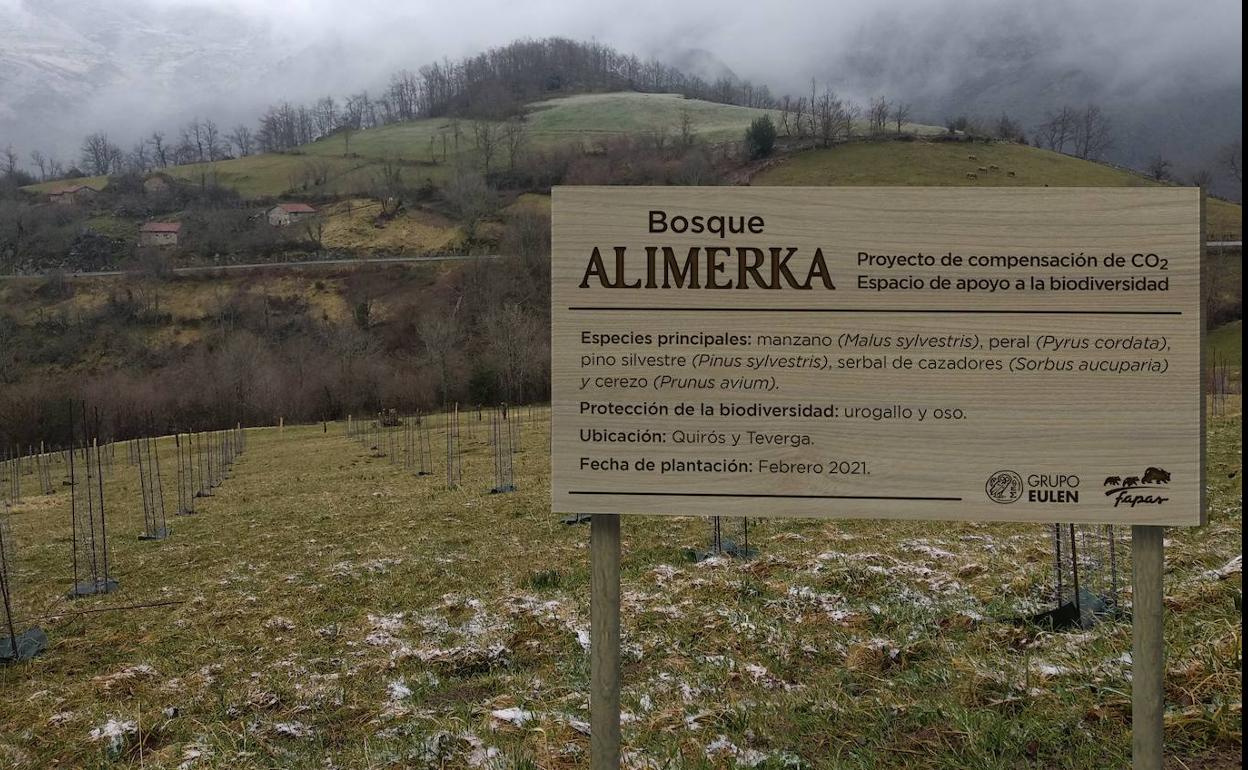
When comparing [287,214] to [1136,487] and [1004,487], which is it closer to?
[1004,487]

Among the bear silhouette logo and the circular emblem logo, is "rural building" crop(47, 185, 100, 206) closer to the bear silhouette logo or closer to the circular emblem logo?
the circular emblem logo

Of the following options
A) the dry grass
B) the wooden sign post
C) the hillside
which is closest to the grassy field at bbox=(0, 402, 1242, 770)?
the wooden sign post

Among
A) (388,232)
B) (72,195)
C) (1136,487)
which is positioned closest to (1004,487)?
(1136,487)

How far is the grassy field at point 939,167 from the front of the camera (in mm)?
72500

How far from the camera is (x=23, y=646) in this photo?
770cm

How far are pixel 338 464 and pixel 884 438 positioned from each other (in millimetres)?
25648

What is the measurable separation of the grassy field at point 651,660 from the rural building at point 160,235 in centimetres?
9278

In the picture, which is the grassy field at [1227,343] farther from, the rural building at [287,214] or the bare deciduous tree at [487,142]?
the rural building at [287,214]

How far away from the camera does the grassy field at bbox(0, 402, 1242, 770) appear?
3.62 m

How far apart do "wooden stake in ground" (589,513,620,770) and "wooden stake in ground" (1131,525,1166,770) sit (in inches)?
81.0

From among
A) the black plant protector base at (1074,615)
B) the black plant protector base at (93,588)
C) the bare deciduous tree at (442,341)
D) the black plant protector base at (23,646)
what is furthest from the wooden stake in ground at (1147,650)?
the bare deciduous tree at (442,341)

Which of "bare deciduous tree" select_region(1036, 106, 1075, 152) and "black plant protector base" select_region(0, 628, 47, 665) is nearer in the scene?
"black plant protector base" select_region(0, 628, 47, 665)

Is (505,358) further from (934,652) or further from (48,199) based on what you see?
(48,199)

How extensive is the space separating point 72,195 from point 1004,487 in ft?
446
